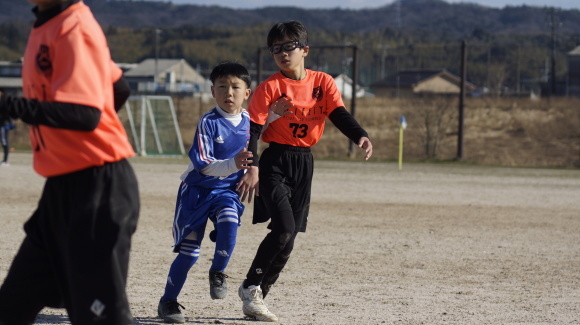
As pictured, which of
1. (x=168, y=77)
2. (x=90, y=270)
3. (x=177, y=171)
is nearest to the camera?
(x=90, y=270)

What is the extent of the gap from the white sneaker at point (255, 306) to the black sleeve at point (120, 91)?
7.34ft

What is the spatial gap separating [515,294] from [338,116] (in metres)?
2.23

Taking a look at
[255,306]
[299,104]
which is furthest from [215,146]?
[255,306]

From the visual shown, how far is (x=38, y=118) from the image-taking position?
324 cm

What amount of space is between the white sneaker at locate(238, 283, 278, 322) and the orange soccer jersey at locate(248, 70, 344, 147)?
99cm

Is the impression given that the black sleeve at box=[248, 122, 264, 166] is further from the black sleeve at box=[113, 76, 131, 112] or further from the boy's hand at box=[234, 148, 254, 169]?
the black sleeve at box=[113, 76, 131, 112]

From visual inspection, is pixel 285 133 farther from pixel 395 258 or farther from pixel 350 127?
pixel 395 258

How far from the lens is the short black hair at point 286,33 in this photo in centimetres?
580

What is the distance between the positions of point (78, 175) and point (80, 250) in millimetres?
292

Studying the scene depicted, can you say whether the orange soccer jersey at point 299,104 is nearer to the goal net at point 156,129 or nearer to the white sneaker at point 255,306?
the white sneaker at point 255,306

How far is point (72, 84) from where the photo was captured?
10.9 ft

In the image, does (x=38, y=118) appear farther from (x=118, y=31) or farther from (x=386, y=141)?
(x=118, y=31)

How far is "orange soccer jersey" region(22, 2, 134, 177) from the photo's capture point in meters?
→ 3.34

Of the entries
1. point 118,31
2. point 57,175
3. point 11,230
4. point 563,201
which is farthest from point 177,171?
point 118,31
